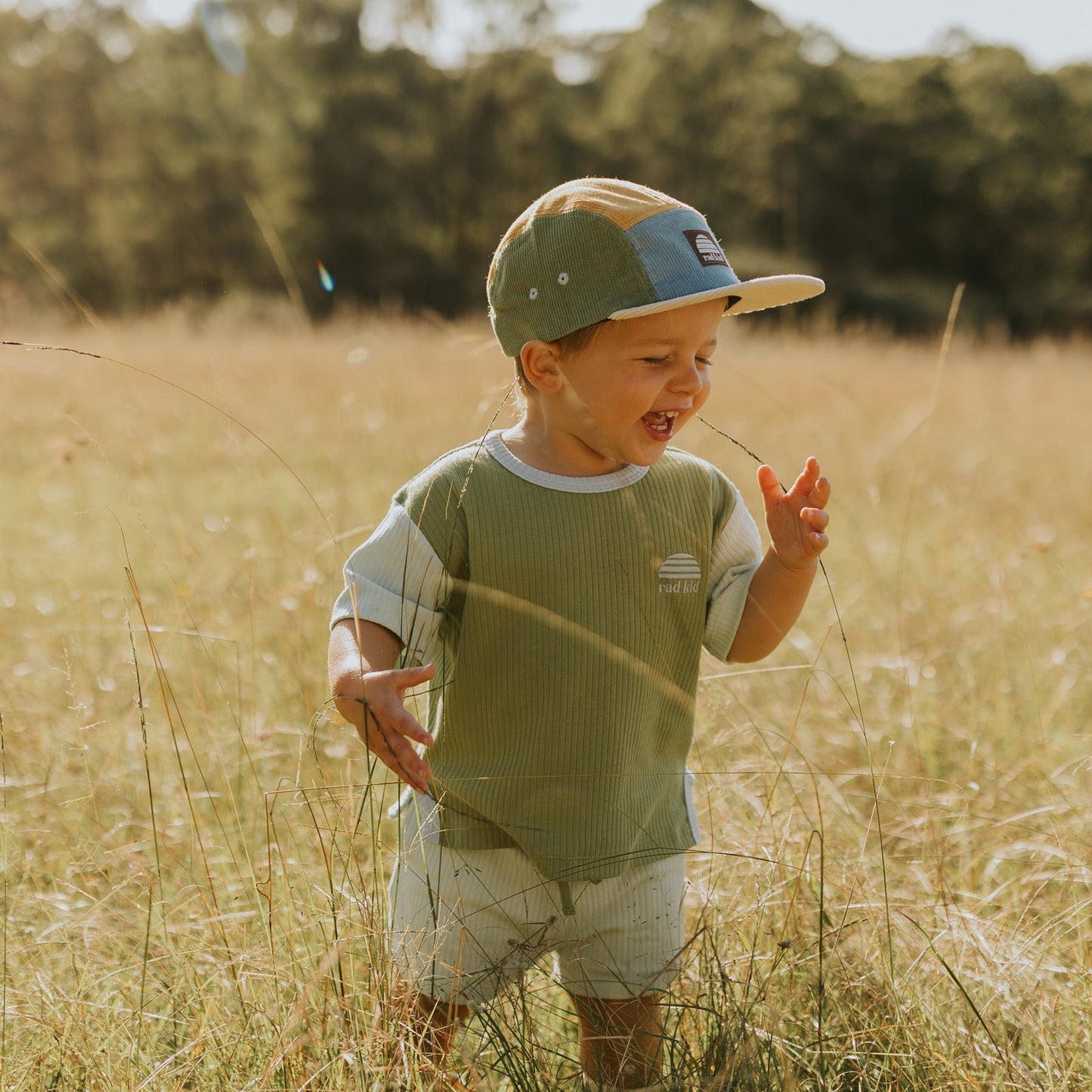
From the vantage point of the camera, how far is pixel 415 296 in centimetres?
2864

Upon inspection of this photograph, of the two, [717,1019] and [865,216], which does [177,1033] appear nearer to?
[717,1019]

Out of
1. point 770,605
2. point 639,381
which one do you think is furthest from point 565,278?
point 770,605

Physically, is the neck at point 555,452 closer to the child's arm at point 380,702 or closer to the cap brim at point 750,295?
the cap brim at point 750,295

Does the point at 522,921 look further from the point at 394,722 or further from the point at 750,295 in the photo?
the point at 750,295

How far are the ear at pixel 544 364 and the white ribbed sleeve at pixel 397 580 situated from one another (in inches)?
10.4

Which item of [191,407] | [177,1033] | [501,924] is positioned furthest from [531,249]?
[191,407]

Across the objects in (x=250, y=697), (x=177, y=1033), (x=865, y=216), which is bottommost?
(x=865, y=216)

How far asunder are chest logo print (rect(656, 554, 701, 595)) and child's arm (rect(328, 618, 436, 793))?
0.42m

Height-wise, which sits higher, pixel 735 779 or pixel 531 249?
pixel 531 249

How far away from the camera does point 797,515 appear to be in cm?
154

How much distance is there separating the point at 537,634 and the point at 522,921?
0.41 meters

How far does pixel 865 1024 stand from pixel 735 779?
0.68 meters

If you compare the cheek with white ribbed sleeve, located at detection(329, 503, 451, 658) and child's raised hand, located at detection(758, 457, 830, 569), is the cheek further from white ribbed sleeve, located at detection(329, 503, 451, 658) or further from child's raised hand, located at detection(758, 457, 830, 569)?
white ribbed sleeve, located at detection(329, 503, 451, 658)

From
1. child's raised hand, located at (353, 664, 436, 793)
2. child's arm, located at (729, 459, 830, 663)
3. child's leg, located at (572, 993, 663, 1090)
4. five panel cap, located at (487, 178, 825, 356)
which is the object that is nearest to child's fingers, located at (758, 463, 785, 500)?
child's arm, located at (729, 459, 830, 663)
